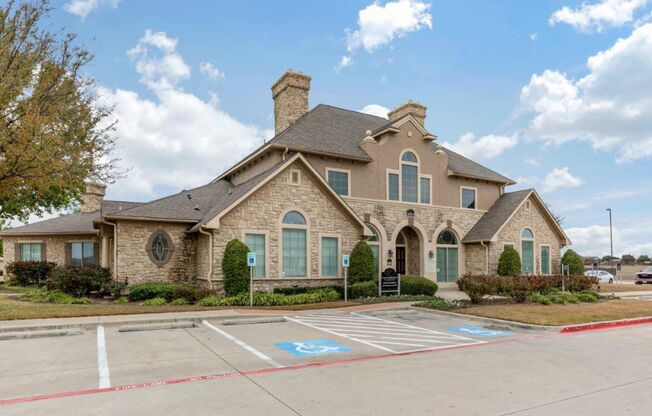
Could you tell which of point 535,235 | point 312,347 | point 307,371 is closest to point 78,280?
point 312,347

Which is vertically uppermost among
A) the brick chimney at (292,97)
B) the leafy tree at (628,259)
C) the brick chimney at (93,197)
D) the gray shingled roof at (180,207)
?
the brick chimney at (292,97)

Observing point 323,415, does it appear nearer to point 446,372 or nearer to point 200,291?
point 446,372

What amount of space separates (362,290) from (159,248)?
885cm

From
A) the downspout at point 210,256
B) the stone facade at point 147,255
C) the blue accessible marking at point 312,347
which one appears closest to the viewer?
the blue accessible marking at point 312,347

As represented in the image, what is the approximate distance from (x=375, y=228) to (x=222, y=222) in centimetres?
909

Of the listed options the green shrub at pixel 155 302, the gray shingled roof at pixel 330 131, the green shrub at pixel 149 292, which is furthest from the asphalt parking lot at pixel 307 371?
the gray shingled roof at pixel 330 131

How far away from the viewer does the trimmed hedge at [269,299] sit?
16.8 m

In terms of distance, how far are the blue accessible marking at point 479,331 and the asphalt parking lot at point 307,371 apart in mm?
56

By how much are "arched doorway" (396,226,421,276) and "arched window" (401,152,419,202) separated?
6.57 feet

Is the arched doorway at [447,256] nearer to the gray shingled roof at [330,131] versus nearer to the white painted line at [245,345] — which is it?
the gray shingled roof at [330,131]

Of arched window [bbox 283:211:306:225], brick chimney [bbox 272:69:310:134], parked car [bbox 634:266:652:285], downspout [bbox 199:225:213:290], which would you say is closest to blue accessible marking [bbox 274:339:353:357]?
downspout [bbox 199:225:213:290]

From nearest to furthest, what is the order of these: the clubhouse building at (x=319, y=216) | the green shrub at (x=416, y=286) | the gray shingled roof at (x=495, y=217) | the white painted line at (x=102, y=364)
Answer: the white painted line at (x=102, y=364) → the clubhouse building at (x=319, y=216) → the green shrub at (x=416, y=286) → the gray shingled roof at (x=495, y=217)

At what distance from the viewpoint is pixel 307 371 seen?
7820mm

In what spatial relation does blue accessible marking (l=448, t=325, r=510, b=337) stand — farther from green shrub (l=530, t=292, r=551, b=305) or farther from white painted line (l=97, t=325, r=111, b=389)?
white painted line (l=97, t=325, r=111, b=389)
